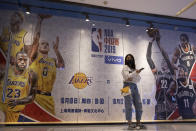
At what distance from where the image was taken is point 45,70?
3930 millimetres

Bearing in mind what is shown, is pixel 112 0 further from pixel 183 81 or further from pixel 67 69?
pixel 183 81

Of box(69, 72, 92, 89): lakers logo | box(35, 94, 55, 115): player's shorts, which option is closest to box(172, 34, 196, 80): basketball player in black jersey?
box(69, 72, 92, 89): lakers logo

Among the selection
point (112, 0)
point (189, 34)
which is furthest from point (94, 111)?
point (189, 34)

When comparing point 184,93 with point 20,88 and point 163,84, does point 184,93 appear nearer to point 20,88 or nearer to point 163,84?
point 163,84

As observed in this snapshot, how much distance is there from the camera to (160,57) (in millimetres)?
4738

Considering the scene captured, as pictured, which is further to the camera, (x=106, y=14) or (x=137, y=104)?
(x=106, y=14)

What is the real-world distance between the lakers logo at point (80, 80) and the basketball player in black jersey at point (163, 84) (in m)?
1.88

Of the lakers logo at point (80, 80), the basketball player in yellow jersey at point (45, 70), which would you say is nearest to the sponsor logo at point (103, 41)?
the lakers logo at point (80, 80)

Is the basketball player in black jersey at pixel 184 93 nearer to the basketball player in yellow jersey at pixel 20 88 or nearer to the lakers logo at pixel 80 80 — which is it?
the lakers logo at pixel 80 80

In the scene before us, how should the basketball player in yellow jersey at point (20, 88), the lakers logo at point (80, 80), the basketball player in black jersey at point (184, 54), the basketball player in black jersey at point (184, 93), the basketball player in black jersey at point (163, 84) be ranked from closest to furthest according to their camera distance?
the basketball player in yellow jersey at point (20, 88), the lakers logo at point (80, 80), the basketball player in black jersey at point (163, 84), the basketball player in black jersey at point (184, 93), the basketball player in black jersey at point (184, 54)

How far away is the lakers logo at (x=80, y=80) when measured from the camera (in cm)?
401

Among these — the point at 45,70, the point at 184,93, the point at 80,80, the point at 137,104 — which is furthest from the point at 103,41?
the point at 184,93

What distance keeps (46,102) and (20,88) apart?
67cm

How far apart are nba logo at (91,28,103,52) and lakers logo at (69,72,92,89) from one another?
78cm
